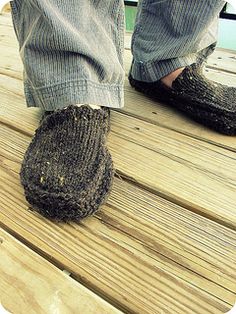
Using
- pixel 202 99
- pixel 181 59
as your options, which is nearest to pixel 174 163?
pixel 202 99

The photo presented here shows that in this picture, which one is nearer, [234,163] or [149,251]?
[149,251]

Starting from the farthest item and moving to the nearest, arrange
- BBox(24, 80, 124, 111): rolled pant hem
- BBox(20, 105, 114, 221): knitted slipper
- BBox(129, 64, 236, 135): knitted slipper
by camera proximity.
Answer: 1. BBox(129, 64, 236, 135): knitted slipper
2. BBox(24, 80, 124, 111): rolled pant hem
3. BBox(20, 105, 114, 221): knitted slipper

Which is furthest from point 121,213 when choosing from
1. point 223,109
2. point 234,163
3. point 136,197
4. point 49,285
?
point 223,109

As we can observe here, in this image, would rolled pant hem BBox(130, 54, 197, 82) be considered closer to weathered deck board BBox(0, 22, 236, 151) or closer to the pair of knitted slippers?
weathered deck board BBox(0, 22, 236, 151)

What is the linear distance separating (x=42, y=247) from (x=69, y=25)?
15.6 inches

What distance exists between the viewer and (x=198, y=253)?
0.60m

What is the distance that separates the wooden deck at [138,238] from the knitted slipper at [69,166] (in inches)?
1.1

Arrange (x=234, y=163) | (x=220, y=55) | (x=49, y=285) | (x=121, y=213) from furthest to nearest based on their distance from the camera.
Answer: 1. (x=220, y=55)
2. (x=234, y=163)
3. (x=121, y=213)
4. (x=49, y=285)

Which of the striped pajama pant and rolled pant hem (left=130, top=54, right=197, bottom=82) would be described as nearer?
the striped pajama pant

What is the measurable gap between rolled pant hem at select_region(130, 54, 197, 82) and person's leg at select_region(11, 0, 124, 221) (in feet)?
0.56

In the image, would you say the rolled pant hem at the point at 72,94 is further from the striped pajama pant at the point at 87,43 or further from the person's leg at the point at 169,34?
the person's leg at the point at 169,34

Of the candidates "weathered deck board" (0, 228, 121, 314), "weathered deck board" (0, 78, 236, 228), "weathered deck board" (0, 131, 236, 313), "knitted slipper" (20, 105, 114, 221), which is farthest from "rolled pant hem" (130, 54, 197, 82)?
"weathered deck board" (0, 228, 121, 314)

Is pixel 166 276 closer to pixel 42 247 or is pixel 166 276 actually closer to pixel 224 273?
pixel 224 273

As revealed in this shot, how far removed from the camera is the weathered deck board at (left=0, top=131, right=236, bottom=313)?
1.75ft
